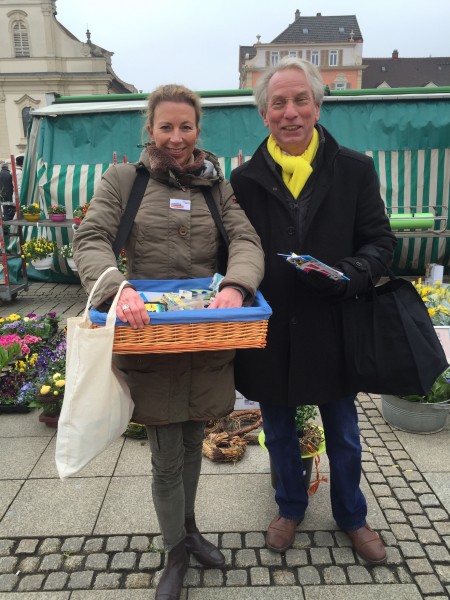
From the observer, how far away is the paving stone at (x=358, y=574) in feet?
7.01

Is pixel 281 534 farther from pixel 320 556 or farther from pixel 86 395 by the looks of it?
pixel 86 395

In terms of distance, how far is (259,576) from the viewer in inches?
85.4

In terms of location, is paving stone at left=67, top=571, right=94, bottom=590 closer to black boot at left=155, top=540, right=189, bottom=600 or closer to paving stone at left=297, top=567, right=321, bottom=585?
black boot at left=155, top=540, right=189, bottom=600

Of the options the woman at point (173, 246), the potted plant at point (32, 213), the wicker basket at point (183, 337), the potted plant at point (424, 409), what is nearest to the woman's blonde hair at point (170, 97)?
the woman at point (173, 246)

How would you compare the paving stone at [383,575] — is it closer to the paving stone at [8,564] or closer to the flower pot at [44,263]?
the paving stone at [8,564]

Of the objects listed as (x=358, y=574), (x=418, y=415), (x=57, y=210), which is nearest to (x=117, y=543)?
(x=358, y=574)

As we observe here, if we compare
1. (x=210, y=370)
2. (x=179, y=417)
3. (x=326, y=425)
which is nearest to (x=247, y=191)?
(x=210, y=370)

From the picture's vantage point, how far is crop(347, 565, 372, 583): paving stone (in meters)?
2.14

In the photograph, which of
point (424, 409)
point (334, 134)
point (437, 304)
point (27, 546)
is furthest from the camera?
point (334, 134)

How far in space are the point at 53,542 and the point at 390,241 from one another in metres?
2.18

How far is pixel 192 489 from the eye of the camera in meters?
2.18

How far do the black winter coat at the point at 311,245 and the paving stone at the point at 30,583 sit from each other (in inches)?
53.3

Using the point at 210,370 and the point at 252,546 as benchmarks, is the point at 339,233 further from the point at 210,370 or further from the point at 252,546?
the point at 252,546

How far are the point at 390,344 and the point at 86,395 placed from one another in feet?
4.05
